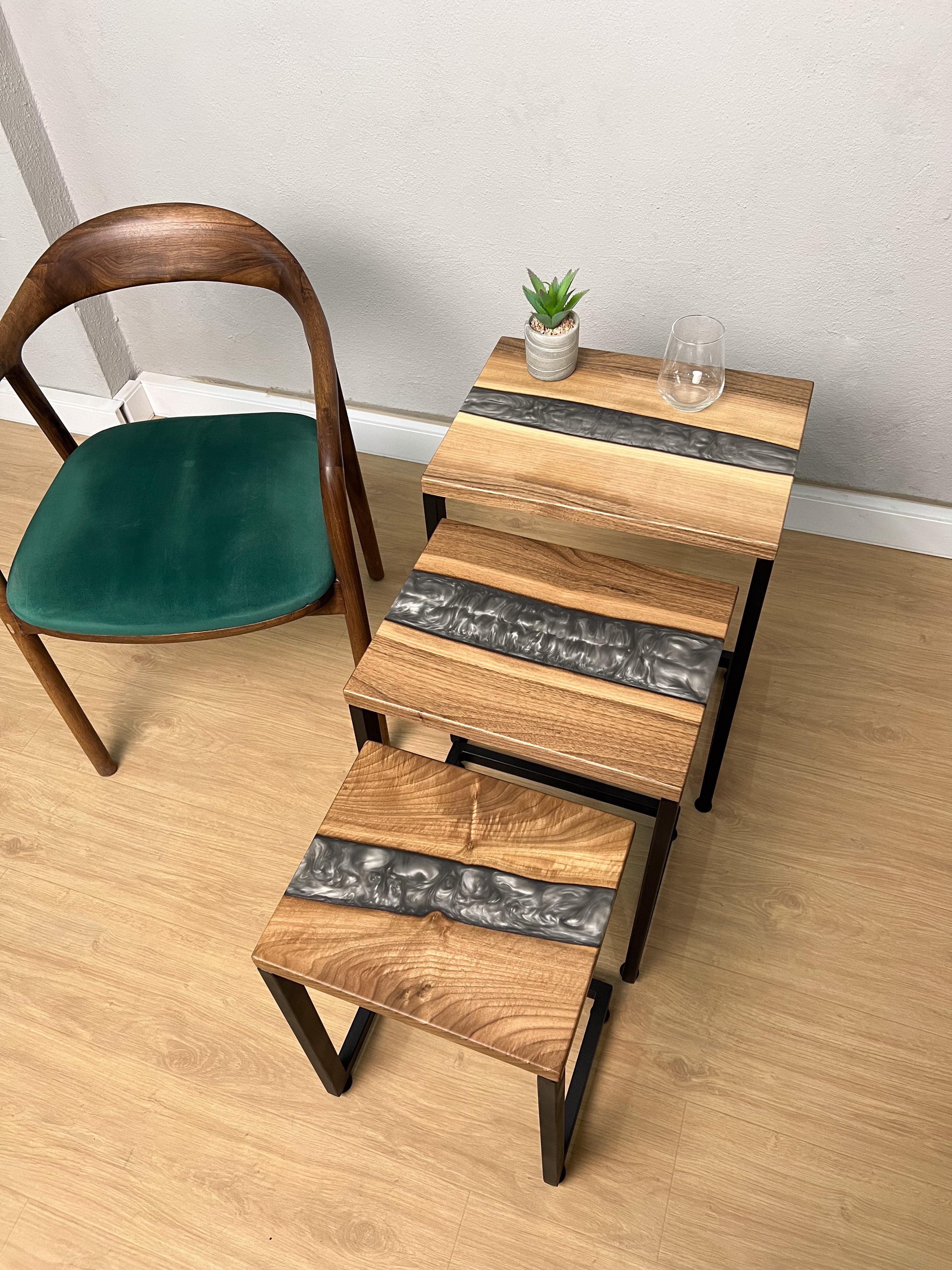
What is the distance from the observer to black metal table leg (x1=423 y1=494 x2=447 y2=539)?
138cm

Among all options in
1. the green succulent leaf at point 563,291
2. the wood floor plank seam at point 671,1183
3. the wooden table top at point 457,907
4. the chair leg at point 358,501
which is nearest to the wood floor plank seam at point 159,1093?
the wood floor plank seam at point 671,1183

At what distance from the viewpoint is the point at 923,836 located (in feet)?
4.96

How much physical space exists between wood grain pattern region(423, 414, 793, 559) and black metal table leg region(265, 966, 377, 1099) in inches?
26.8

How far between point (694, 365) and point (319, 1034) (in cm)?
106

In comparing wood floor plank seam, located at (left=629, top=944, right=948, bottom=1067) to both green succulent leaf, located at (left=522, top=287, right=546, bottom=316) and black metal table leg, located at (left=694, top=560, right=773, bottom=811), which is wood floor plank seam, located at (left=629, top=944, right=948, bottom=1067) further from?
green succulent leaf, located at (left=522, top=287, right=546, bottom=316)

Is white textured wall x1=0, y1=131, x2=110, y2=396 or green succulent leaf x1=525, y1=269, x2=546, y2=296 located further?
white textured wall x1=0, y1=131, x2=110, y2=396

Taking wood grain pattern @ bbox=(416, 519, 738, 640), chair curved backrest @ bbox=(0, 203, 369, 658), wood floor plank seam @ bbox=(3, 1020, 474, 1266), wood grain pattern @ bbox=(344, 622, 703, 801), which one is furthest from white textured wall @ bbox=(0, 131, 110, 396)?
wood floor plank seam @ bbox=(3, 1020, 474, 1266)

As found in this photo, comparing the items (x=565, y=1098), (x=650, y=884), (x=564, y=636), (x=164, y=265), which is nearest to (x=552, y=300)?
(x=564, y=636)

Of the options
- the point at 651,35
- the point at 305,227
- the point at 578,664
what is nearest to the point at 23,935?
the point at 578,664

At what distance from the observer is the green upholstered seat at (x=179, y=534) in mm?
1356

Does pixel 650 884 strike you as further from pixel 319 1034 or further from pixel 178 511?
pixel 178 511

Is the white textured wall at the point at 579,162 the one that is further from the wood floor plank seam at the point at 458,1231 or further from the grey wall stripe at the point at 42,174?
the wood floor plank seam at the point at 458,1231

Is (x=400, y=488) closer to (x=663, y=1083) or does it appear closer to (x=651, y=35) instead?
(x=651, y=35)

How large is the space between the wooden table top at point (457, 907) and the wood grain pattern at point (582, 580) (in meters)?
0.28
